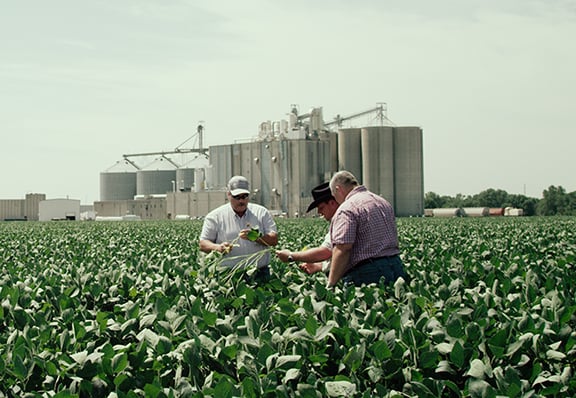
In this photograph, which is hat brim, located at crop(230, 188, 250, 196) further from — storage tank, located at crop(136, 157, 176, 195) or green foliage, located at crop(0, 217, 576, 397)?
storage tank, located at crop(136, 157, 176, 195)

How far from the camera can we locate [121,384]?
11.6 ft

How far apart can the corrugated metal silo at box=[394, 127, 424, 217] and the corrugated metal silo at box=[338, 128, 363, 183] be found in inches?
148

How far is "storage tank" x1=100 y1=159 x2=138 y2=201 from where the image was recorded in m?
101

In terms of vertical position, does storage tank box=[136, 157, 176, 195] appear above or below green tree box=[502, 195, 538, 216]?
above

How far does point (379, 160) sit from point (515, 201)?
76.0 metres

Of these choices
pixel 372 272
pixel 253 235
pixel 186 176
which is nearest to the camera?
pixel 372 272

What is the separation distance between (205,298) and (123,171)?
9936cm

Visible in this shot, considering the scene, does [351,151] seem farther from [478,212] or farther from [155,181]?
[155,181]

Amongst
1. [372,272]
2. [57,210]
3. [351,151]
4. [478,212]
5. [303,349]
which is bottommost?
[478,212]

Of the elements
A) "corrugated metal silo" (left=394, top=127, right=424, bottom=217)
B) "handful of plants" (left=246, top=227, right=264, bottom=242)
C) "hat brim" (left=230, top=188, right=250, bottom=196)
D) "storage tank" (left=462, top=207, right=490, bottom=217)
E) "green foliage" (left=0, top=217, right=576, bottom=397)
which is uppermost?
"corrugated metal silo" (left=394, top=127, right=424, bottom=217)

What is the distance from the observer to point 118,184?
334ft

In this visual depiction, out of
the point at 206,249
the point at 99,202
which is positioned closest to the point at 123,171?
the point at 99,202

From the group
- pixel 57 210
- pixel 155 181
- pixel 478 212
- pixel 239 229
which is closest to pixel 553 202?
pixel 478 212

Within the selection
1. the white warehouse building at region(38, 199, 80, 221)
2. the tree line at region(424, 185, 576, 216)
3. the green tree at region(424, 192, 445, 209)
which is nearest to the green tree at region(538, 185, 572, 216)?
the tree line at region(424, 185, 576, 216)
